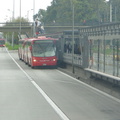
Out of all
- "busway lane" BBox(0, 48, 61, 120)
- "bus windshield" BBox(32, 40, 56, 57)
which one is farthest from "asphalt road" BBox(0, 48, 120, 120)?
"bus windshield" BBox(32, 40, 56, 57)

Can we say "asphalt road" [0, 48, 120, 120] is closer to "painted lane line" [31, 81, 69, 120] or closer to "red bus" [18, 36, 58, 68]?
"painted lane line" [31, 81, 69, 120]

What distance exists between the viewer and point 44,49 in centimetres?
4100

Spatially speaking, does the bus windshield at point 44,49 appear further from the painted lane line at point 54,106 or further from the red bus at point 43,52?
the painted lane line at point 54,106

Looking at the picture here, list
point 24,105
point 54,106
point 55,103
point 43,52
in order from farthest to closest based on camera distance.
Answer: point 43,52 → point 55,103 → point 24,105 → point 54,106

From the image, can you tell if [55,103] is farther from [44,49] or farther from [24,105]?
[44,49]

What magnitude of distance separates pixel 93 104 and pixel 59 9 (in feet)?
309

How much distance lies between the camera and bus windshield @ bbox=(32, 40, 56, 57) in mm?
40906

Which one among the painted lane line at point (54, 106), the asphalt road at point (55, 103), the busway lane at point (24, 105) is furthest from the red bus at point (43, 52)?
the painted lane line at point (54, 106)

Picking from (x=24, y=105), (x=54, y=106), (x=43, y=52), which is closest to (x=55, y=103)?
(x=54, y=106)

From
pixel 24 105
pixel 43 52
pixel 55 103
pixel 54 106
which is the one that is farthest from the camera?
pixel 43 52

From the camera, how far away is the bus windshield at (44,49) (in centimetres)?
4091

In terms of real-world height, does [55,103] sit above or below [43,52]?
below

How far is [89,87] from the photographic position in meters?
25.2

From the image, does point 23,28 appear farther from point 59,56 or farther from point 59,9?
point 59,56
